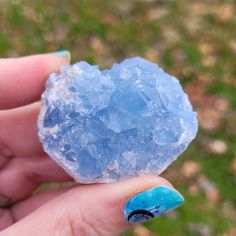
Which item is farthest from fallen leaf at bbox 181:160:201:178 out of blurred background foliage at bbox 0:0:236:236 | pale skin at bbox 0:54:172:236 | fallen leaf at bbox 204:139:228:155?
pale skin at bbox 0:54:172:236

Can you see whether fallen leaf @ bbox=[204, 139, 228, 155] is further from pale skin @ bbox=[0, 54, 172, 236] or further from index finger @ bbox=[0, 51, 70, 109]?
index finger @ bbox=[0, 51, 70, 109]

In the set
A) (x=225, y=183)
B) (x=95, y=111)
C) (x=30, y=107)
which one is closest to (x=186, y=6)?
(x=225, y=183)

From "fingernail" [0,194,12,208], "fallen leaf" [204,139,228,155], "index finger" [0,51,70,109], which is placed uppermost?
"index finger" [0,51,70,109]

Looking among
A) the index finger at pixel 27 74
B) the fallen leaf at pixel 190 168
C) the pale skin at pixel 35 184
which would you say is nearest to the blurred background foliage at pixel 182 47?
the fallen leaf at pixel 190 168

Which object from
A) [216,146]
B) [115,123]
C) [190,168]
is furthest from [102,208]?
[216,146]

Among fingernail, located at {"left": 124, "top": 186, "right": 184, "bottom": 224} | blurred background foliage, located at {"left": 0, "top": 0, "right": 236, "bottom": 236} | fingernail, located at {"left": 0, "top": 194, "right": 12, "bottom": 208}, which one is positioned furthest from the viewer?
blurred background foliage, located at {"left": 0, "top": 0, "right": 236, "bottom": 236}

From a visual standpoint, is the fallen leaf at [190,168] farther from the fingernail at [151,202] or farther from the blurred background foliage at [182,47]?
the fingernail at [151,202]
